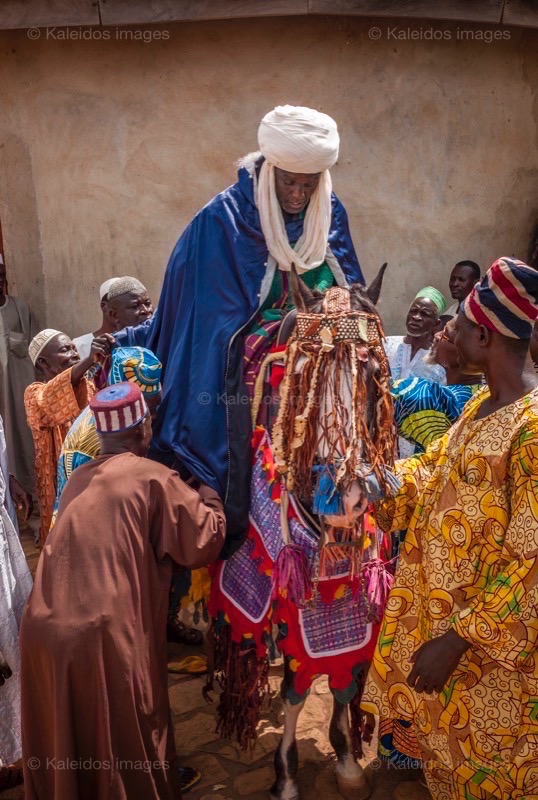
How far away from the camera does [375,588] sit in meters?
3.41

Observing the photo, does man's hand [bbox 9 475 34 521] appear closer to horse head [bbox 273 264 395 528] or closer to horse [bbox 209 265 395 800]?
horse [bbox 209 265 395 800]

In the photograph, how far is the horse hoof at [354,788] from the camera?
3.81m

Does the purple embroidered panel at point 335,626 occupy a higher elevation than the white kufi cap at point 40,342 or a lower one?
lower

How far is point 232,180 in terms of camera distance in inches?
282

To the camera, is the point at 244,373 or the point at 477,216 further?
the point at 477,216

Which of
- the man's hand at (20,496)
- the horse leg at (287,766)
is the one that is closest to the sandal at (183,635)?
the man's hand at (20,496)

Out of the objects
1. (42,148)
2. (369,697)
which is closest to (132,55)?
(42,148)

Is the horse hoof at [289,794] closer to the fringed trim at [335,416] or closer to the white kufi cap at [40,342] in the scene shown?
the fringed trim at [335,416]

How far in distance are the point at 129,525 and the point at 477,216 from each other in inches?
219

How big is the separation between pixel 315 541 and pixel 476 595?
0.76 meters

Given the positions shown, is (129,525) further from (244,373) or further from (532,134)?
(532,134)

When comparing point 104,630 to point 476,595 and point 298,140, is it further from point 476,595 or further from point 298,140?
point 298,140

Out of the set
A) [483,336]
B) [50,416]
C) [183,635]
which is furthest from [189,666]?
[483,336]

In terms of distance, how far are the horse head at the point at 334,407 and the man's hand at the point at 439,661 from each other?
505mm
